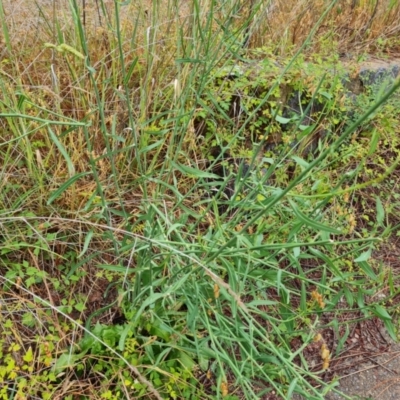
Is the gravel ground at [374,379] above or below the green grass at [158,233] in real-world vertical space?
below

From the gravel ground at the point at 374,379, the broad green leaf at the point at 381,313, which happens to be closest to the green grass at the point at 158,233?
the broad green leaf at the point at 381,313

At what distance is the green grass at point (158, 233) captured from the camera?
1245mm

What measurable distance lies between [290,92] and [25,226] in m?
1.48

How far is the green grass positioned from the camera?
1.25 metres

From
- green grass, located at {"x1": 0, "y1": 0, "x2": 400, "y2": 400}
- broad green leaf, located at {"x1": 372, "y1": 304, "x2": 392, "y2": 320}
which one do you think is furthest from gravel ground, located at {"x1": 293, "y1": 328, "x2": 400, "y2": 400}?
broad green leaf, located at {"x1": 372, "y1": 304, "x2": 392, "y2": 320}

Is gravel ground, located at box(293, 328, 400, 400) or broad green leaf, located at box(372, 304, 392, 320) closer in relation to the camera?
broad green leaf, located at box(372, 304, 392, 320)

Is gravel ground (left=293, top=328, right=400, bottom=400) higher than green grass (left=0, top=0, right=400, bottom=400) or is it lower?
→ lower

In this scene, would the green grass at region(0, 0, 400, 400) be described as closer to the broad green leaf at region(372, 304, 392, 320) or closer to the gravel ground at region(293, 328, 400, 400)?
the broad green leaf at region(372, 304, 392, 320)

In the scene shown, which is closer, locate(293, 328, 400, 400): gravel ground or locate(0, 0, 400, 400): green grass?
locate(0, 0, 400, 400): green grass

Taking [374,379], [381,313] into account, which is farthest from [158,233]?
[374,379]

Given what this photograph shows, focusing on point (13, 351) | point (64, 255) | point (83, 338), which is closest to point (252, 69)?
point (64, 255)

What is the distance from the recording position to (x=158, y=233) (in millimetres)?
1409

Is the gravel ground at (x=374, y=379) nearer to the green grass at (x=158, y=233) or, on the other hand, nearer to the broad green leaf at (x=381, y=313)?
the green grass at (x=158, y=233)

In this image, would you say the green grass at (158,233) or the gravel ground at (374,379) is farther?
the gravel ground at (374,379)
